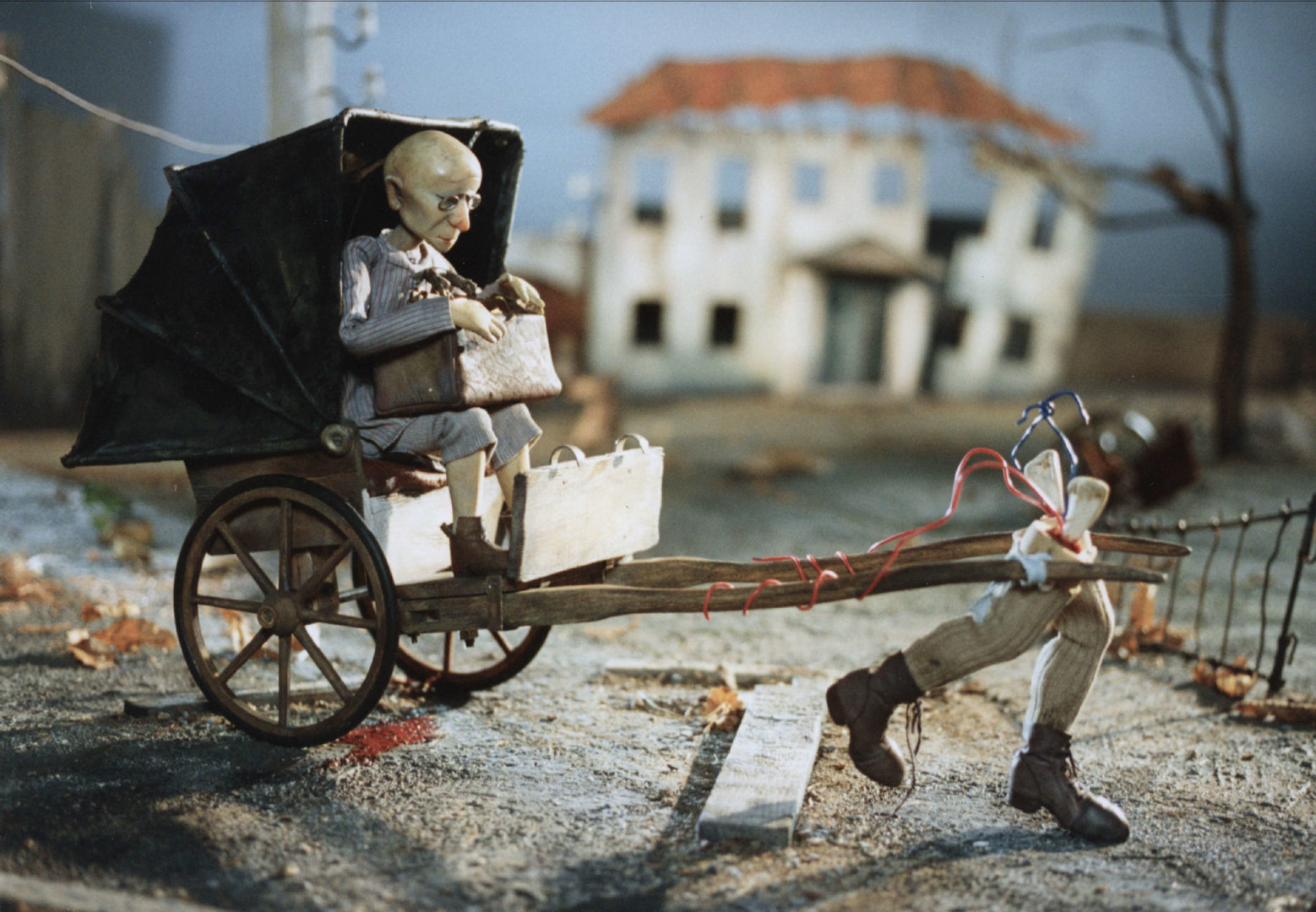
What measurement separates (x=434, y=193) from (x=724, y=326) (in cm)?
2000

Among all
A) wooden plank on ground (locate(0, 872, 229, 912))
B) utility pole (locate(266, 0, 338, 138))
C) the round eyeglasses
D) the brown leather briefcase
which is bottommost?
wooden plank on ground (locate(0, 872, 229, 912))

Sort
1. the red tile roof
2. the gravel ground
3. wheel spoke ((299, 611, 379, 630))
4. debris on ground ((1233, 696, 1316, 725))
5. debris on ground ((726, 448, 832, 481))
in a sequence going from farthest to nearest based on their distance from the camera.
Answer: the red tile roof, debris on ground ((726, 448, 832, 481)), debris on ground ((1233, 696, 1316, 725)), wheel spoke ((299, 611, 379, 630)), the gravel ground

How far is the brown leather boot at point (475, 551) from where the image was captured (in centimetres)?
354

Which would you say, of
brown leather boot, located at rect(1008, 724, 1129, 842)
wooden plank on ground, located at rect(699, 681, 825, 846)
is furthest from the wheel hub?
brown leather boot, located at rect(1008, 724, 1129, 842)

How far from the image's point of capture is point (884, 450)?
1513 cm

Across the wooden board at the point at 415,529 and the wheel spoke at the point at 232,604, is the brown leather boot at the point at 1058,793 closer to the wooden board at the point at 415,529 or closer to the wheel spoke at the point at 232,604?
the wooden board at the point at 415,529

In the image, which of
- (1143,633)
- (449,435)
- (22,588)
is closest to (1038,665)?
(449,435)

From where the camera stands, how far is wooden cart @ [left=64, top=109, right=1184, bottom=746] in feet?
11.4

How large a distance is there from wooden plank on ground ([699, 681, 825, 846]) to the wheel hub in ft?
4.83

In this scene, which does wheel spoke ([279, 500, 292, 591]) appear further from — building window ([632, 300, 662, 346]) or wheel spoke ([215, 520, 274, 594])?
building window ([632, 300, 662, 346])

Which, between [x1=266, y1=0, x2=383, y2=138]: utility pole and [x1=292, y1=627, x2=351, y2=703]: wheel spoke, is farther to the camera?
[x1=266, y1=0, x2=383, y2=138]: utility pole

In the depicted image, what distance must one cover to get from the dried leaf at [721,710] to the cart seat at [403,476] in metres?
1.34

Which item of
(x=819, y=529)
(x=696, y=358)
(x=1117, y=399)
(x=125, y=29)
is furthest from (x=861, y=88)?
(x=125, y=29)

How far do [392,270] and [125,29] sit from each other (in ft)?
99.4
